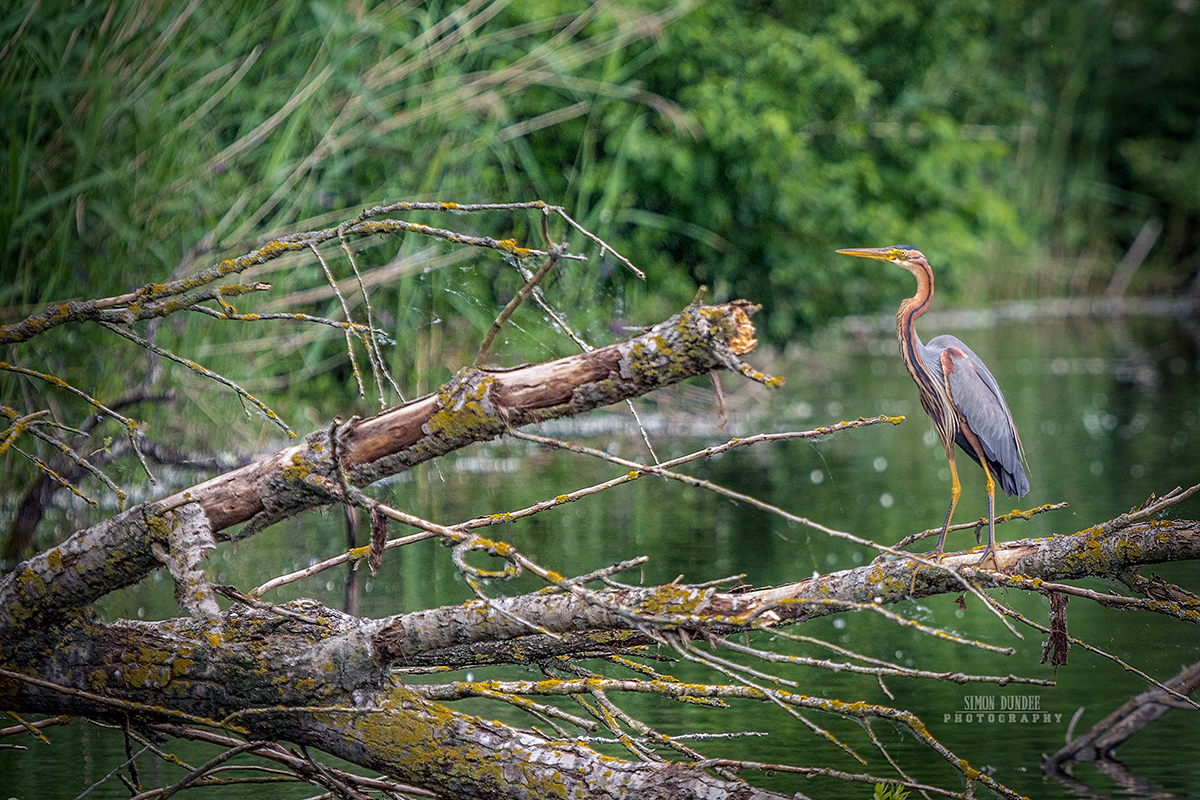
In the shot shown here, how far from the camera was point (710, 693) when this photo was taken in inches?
98.3

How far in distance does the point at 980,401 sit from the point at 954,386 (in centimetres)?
6

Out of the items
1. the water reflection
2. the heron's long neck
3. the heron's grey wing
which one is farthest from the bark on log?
the heron's grey wing

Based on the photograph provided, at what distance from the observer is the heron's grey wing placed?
2848 millimetres

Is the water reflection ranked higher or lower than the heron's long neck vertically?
lower

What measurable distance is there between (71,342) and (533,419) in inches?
157

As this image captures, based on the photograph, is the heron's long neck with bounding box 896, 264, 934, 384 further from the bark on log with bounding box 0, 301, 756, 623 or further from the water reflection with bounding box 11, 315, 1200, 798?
the bark on log with bounding box 0, 301, 756, 623

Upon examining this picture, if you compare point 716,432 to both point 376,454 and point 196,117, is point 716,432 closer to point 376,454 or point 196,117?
point 196,117

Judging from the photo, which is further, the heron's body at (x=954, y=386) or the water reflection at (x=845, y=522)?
the water reflection at (x=845, y=522)

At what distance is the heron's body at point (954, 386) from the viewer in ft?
9.18

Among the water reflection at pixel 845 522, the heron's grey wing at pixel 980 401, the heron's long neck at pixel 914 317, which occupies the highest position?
the heron's long neck at pixel 914 317

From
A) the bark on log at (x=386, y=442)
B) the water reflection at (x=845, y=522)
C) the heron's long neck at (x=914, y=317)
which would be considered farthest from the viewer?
the water reflection at (x=845, y=522)

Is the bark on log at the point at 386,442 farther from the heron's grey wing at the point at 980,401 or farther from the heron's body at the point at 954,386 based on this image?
the heron's grey wing at the point at 980,401

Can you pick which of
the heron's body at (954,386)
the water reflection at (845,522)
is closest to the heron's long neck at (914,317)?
the heron's body at (954,386)

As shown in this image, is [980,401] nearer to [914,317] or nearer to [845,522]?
[914,317]
